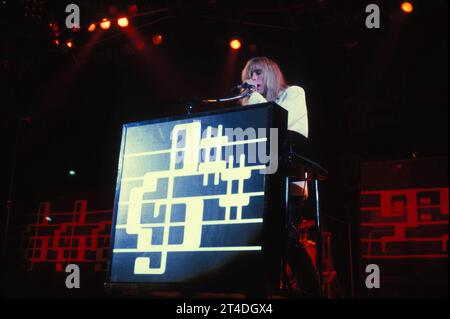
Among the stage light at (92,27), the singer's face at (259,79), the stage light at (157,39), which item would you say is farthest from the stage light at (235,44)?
the singer's face at (259,79)

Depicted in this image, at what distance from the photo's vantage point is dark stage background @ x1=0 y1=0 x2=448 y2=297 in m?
5.25

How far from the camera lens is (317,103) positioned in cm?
573

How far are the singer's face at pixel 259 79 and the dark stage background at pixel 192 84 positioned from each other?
92.0 inches

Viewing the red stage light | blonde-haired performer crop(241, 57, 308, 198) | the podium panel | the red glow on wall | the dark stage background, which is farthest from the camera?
the red stage light

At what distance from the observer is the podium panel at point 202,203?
1819 millimetres

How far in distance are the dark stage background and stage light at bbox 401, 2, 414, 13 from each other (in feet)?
0.16

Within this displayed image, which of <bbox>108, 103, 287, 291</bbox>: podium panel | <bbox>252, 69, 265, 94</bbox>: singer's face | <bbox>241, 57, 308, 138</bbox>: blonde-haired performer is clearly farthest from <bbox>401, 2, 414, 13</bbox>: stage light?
<bbox>108, 103, 287, 291</bbox>: podium panel

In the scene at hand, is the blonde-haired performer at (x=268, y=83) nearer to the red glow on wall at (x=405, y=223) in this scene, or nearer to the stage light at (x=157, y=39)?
the red glow on wall at (x=405, y=223)

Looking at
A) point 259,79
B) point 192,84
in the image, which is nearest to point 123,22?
point 192,84

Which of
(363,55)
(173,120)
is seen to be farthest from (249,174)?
(363,55)

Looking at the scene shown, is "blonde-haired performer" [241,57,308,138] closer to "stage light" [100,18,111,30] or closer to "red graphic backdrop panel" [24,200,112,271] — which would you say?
"stage light" [100,18,111,30]
